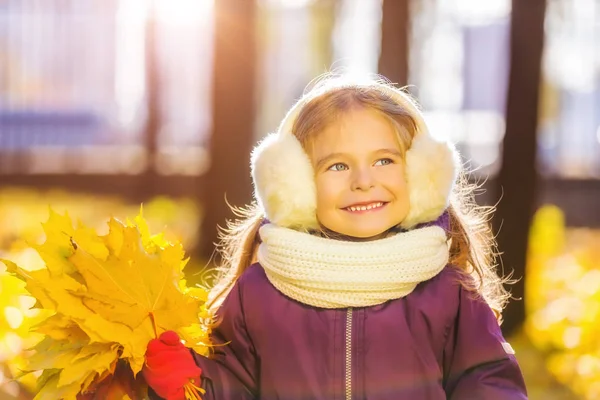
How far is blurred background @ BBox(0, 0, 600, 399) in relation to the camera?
7176 millimetres

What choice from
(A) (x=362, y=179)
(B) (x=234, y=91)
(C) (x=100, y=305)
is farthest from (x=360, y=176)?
(B) (x=234, y=91)

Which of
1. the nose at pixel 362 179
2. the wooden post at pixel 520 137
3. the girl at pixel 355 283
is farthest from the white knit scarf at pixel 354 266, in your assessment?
the wooden post at pixel 520 137

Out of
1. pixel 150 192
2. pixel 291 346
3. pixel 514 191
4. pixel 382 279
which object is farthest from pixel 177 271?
pixel 150 192

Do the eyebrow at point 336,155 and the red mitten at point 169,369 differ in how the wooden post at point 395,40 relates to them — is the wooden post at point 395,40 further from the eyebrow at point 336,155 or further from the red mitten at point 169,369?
the red mitten at point 169,369

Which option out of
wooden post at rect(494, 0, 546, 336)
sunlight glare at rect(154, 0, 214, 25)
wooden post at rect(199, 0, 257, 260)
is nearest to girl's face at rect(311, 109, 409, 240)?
wooden post at rect(494, 0, 546, 336)

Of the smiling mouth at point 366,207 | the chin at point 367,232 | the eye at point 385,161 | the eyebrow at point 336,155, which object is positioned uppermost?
the eyebrow at point 336,155

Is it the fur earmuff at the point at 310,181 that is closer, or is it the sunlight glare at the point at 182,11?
the fur earmuff at the point at 310,181

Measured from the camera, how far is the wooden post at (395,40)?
257 inches

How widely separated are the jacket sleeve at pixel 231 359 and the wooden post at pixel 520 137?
333 cm

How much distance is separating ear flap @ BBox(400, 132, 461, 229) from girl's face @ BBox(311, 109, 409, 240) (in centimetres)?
2

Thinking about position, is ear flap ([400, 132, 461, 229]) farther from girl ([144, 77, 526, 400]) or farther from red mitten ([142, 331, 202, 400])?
red mitten ([142, 331, 202, 400])

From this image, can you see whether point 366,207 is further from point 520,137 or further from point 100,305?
point 520,137

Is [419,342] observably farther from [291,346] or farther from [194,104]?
[194,104]

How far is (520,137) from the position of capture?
5777mm
